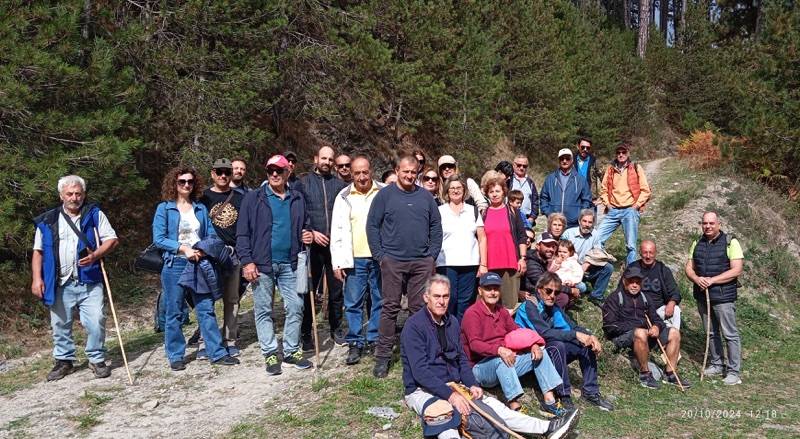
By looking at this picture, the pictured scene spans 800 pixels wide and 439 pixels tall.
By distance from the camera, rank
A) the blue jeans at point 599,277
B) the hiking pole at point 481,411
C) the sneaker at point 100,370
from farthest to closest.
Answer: the blue jeans at point 599,277 < the sneaker at point 100,370 < the hiking pole at point 481,411

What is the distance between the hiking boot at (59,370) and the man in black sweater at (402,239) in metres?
3.18

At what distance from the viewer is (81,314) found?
20.1 feet

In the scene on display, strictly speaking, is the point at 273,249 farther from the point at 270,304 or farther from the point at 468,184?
the point at 468,184

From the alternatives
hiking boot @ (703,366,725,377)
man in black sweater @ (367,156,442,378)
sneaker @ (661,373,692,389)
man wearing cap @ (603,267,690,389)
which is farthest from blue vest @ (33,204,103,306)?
hiking boot @ (703,366,725,377)

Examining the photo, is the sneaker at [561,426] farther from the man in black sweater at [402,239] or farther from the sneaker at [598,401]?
the man in black sweater at [402,239]

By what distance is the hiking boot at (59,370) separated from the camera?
6.21m

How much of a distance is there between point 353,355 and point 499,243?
1862mm

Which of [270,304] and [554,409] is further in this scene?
[270,304]

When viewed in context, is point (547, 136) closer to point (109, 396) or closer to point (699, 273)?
point (699, 273)

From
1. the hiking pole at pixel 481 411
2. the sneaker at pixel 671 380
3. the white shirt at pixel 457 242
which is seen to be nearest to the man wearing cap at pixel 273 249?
the white shirt at pixel 457 242

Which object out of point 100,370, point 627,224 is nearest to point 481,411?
point 100,370

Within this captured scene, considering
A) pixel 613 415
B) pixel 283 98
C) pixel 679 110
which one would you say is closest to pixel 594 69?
pixel 679 110

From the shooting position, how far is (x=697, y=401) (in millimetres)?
6270

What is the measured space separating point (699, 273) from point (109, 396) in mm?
6312
